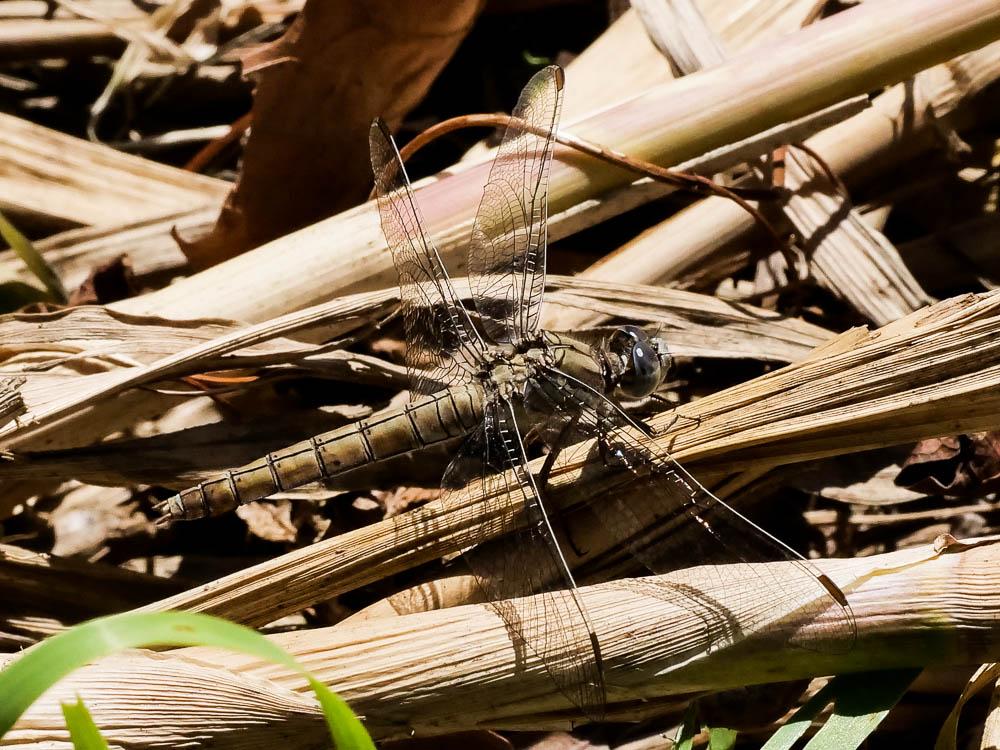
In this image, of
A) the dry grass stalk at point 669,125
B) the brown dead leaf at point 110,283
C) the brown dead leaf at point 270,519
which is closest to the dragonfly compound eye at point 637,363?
the dry grass stalk at point 669,125

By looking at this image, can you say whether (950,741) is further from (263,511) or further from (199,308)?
(199,308)

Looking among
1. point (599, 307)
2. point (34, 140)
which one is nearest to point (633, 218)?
point (599, 307)

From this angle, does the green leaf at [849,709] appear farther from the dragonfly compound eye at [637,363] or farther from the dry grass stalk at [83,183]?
the dry grass stalk at [83,183]

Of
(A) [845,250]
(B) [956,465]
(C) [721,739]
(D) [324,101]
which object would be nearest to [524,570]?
(C) [721,739]

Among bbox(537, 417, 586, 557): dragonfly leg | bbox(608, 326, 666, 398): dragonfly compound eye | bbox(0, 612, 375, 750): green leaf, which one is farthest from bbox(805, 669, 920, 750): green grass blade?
bbox(0, 612, 375, 750): green leaf

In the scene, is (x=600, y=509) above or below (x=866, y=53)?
below

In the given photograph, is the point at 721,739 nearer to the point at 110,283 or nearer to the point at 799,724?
the point at 799,724

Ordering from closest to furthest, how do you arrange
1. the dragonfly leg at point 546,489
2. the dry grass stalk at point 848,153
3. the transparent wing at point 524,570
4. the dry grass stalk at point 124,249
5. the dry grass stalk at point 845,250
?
the transparent wing at point 524,570, the dragonfly leg at point 546,489, the dry grass stalk at point 845,250, the dry grass stalk at point 848,153, the dry grass stalk at point 124,249
